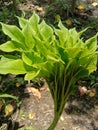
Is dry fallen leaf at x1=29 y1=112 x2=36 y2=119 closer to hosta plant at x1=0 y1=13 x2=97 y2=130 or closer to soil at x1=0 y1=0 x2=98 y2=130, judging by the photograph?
soil at x1=0 y1=0 x2=98 y2=130

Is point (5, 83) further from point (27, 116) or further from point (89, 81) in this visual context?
point (89, 81)

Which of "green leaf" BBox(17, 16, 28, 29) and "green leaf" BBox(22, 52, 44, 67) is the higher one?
"green leaf" BBox(17, 16, 28, 29)

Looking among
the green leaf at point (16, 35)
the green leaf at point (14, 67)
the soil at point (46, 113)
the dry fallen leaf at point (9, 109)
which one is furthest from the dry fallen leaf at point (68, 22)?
the green leaf at point (14, 67)

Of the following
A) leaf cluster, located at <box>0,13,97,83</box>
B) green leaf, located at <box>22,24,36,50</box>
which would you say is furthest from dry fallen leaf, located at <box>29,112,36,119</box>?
green leaf, located at <box>22,24,36,50</box>

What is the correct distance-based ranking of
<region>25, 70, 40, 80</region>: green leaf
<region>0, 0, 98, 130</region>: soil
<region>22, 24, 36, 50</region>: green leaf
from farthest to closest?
1. <region>0, 0, 98, 130</region>: soil
2. <region>22, 24, 36, 50</region>: green leaf
3. <region>25, 70, 40, 80</region>: green leaf

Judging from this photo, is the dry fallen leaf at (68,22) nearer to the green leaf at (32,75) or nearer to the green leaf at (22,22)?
the green leaf at (22,22)
